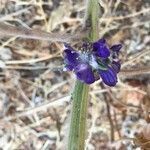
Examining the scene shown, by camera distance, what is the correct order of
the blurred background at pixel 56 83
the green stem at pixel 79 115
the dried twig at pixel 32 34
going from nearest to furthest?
1. the dried twig at pixel 32 34
2. the green stem at pixel 79 115
3. the blurred background at pixel 56 83

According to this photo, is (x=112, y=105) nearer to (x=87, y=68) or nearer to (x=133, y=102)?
(x=133, y=102)

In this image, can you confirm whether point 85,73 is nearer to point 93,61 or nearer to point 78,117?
point 93,61

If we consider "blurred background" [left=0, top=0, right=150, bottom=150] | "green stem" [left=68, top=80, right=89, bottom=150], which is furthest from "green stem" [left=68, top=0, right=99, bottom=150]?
"blurred background" [left=0, top=0, right=150, bottom=150]

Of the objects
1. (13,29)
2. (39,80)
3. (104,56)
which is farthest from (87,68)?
(39,80)

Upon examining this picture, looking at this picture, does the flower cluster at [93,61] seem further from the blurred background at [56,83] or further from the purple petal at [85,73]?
the blurred background at [56,83]

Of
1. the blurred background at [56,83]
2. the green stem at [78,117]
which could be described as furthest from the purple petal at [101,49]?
the blurred background at [56,83]
